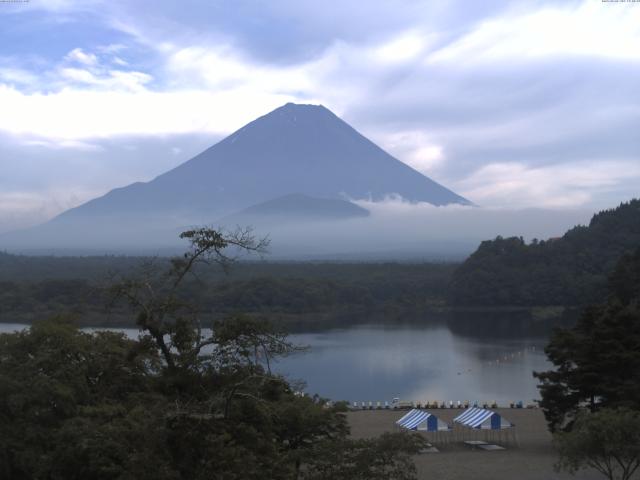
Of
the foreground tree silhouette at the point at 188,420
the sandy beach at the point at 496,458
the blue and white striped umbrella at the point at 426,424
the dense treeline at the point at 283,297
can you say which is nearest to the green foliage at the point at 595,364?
the sandy beach at the point at 496,458

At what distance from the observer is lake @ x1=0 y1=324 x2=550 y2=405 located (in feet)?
60.0

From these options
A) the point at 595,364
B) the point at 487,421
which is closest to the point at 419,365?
the point at 487,421

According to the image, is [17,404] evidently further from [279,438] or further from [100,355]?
[279,438]

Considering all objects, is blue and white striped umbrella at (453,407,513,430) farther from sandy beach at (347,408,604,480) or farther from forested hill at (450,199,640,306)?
forested hill at (450,199,640,306)

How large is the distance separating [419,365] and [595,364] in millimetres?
11904

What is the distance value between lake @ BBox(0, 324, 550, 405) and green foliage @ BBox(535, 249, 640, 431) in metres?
6.13

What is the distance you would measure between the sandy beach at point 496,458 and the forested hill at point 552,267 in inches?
1006

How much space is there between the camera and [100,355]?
7.12m

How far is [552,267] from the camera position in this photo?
40.3 m

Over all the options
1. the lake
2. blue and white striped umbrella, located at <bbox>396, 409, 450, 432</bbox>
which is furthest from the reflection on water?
blue and white striped umbrella, located at <bbox>396, 409, 450, 432</bbox>

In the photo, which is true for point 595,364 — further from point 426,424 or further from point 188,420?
point 188,420

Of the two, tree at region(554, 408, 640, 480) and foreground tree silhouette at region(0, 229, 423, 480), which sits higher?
foreground tree silhouette at region(0, 229, 423, 480)

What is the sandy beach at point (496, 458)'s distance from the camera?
30.3 feet

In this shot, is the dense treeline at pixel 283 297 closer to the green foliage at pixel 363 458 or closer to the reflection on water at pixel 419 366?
the reflection on water at pixel 419 366
